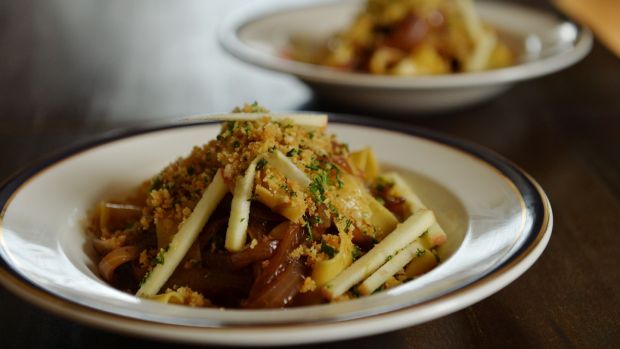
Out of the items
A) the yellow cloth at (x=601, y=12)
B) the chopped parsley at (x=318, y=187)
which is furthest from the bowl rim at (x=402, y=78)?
the yellow cloth at (x=601, y=12)

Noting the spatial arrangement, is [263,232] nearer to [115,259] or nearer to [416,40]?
[115,259]

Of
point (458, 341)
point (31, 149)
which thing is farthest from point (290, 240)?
point (31, 149)

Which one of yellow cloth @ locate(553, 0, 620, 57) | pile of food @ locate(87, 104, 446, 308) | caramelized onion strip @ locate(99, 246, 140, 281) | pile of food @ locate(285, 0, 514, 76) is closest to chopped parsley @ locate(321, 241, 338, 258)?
pile of food @ locate(87, 104, 446, 308)

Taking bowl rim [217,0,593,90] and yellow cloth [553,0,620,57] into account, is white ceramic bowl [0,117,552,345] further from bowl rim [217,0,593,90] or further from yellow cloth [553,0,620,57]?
yellow cloth [553,0,620,57]

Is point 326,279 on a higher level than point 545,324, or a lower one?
higher

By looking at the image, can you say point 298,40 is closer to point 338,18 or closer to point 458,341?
point 338,18

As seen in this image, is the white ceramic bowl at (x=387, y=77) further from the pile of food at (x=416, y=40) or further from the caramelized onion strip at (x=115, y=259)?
the caramelized onion strip at (x=115, y=259)

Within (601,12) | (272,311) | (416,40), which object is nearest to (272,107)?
(416,40)
